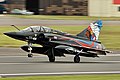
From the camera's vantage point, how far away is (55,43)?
83.0 ft

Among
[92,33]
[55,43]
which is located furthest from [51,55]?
[92,33]

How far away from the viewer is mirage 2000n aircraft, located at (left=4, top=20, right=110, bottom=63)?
25.0m

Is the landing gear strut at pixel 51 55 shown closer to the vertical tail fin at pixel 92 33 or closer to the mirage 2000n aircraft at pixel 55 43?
the mirage 2000n aircraft at pixel 55 43

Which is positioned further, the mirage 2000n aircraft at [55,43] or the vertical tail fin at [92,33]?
the vertical tail fin at [92,33]

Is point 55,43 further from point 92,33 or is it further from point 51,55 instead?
point 92,33

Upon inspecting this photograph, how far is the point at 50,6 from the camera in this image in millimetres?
102250

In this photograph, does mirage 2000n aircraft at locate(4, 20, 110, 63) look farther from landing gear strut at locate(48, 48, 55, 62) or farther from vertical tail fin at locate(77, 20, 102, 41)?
vertical tail fin at locate(77, 20, 102, 41)

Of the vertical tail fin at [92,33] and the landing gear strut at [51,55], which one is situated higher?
the vertical tail fin at [92,33]

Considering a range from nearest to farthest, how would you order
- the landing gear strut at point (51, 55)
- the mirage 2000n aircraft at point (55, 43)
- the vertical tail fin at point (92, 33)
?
the mirage 2000n aircraft at point (55, 43), the landing gear strut at point (51, 55), the vertical tail fin at point (92, 33)

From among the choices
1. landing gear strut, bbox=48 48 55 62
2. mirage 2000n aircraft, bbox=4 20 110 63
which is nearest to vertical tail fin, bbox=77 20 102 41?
mirage 2000n aircraft, bbox=4 20 110 63

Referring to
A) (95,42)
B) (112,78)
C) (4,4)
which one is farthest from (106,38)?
(4,4)

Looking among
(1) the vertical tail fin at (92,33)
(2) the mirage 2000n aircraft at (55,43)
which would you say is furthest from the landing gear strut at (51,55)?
(1) the vertical tail fin at (92,33)

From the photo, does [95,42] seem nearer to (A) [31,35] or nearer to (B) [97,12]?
(A) [31,35]

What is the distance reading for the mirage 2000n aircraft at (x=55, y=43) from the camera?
82.0 ft
